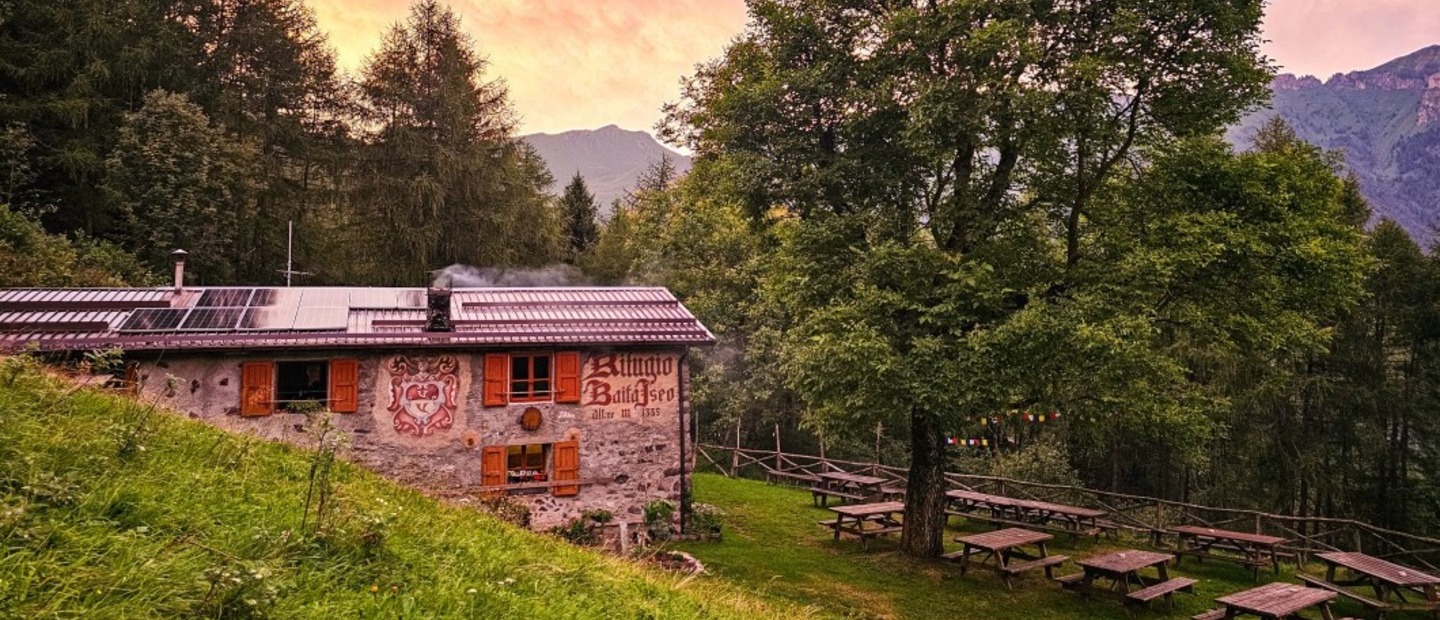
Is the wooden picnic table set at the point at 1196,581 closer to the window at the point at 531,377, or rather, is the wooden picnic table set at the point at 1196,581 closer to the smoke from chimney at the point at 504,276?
the window at the point at 531,377

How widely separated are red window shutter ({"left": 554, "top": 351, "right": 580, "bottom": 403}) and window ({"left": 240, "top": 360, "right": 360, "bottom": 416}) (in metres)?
4.07

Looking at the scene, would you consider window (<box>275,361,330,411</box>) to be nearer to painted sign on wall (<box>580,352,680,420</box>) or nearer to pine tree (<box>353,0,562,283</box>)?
painted sign on wall (<box>580,352,680,420</box>)

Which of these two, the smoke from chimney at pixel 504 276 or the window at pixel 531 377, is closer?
the window at pixel 531 377

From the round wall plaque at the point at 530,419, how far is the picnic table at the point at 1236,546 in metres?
14.1

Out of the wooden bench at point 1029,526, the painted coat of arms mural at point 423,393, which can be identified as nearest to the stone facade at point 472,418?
the painted coat of arms mural at point 423,393

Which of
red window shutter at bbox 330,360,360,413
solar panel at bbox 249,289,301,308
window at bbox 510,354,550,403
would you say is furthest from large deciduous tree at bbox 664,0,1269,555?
solar panel at bbox 249,289,301,308

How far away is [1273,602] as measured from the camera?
11398 millimetres

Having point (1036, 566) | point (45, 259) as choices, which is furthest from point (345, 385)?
point (1036, 566)

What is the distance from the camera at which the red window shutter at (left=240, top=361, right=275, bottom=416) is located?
48.3 ft

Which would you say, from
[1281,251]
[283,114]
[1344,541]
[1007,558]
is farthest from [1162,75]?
[283,114]

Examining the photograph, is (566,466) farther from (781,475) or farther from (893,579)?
(781,475)

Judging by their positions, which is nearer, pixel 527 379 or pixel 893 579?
pixel 893 579

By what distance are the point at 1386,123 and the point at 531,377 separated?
318 ft

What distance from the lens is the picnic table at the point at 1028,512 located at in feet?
59.0
